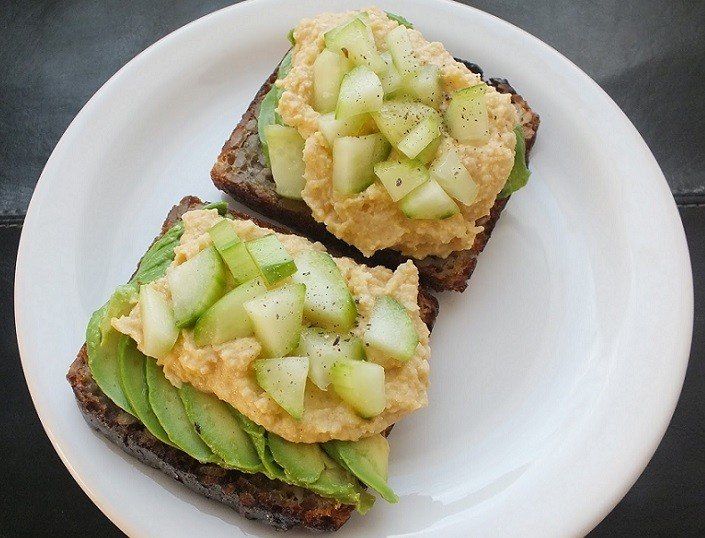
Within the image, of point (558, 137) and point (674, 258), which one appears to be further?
point (558, 137)

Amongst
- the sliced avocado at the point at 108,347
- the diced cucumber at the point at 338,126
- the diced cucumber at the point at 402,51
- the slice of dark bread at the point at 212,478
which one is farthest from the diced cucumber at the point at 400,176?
the slice of dark bread at the point at 212,478

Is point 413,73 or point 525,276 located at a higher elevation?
point 413,73

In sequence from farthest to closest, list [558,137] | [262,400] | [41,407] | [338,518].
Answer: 1. [558,137]
2. [41,407]
3. [338,518]
4. [262,400]

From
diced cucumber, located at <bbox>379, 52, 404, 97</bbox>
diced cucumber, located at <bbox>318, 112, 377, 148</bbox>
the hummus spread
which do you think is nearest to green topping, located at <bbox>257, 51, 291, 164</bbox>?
the hummus spread

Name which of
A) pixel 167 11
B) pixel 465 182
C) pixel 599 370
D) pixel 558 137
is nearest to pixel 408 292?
pixel 465 182

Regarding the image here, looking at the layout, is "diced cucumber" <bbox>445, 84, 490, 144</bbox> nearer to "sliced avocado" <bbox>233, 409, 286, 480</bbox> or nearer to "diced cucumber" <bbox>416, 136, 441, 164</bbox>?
"diced cucumber" <bbox>416, 136, 441, 164</bbox>

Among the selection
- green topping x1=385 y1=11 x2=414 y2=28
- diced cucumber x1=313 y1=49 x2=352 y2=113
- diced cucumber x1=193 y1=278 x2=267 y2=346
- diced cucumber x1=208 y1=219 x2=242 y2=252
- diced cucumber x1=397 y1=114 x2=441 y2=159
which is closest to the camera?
diced cucumber x1=193 y1=278 x2=267 y2=346

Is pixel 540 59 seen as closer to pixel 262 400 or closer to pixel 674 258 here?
pixel 674 258
